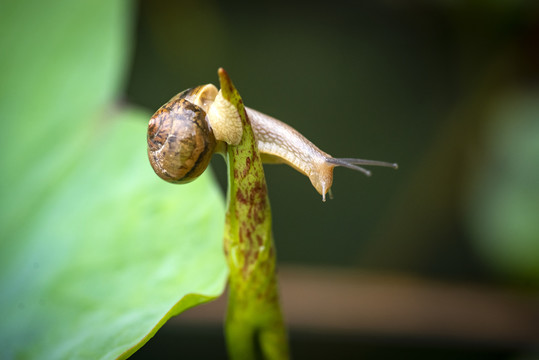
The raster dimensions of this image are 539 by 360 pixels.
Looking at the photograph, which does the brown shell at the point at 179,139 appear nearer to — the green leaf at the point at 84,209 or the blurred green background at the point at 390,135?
the green leaf at the point at 84,209

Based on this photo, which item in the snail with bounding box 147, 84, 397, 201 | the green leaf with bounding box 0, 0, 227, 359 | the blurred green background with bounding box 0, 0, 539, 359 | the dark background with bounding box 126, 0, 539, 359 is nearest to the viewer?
the snail with bounding box 147, 84, 397, 201

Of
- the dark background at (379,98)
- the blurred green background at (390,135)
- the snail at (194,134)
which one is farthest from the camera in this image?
the dark background at (379,98)

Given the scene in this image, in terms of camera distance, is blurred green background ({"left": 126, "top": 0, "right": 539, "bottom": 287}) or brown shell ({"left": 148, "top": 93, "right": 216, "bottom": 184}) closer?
brown shell ({"left": 148, "top": 93, "right": 216, "bottom": 184})

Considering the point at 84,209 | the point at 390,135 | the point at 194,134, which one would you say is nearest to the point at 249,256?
the point at 194,134

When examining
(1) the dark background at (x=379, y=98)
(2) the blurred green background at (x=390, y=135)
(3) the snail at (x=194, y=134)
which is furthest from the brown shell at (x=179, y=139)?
(1) the dark background at (x=379, y=98)

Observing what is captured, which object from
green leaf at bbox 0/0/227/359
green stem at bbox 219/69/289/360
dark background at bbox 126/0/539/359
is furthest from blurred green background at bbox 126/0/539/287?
green stem at bbox 219/69/289/360

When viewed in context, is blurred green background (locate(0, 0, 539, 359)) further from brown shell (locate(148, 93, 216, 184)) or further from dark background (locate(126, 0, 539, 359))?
brown shell (locate(148, 93, 216, 184))

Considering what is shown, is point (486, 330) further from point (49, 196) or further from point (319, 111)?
point (49, 196)
